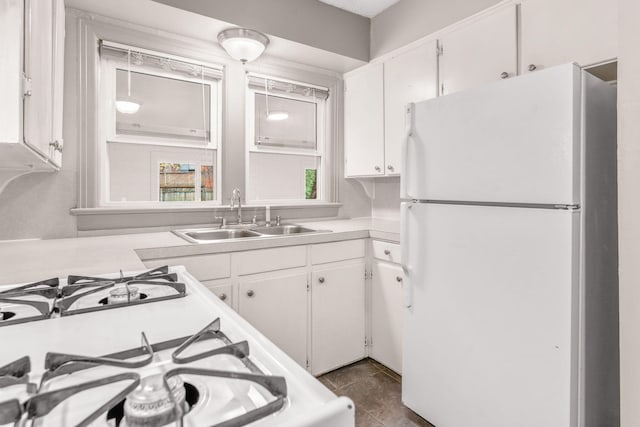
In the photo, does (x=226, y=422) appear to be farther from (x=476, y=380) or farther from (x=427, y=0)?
(x=427, y=0)

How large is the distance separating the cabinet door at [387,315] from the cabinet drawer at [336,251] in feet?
0.51

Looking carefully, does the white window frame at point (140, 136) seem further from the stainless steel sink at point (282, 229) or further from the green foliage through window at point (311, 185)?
A: the green foliage through window at point (311, 185)

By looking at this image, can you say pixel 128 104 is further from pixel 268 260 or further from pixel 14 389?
pixel 14 389

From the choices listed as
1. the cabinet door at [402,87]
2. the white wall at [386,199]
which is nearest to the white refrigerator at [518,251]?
the cabinet door at [402,87]

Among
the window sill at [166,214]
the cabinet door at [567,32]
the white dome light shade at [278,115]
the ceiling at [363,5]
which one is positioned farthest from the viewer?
the white dome light shade at [278,115]

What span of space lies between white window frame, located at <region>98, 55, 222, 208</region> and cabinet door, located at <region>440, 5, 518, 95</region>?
1.53 m

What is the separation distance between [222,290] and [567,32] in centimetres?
209

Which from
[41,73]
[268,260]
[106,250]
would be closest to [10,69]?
[41,73]

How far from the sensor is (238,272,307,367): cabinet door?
6.59ft

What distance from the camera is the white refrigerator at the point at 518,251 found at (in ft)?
4.08

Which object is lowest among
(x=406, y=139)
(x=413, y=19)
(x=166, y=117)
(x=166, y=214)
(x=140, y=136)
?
(x=166, y=214)

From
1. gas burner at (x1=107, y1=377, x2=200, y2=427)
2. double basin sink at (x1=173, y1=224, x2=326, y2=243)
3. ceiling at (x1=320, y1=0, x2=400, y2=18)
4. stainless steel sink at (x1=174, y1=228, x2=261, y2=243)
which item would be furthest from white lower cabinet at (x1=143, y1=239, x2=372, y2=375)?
ceiling at (x1=320, y1=0, x2=400, y2=18)

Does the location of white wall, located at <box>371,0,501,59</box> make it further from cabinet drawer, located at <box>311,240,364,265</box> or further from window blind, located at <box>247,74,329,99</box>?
Answer: cabinet drawer, located at <box>311,240,364,265</box>

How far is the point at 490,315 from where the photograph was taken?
1459 mm
